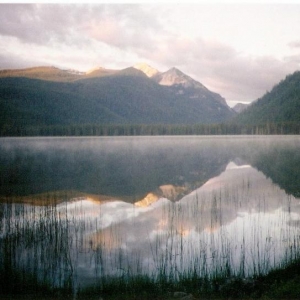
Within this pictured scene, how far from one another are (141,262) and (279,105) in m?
99.4

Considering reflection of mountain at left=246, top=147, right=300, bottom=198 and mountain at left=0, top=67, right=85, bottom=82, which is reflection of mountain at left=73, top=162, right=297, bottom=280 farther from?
mountain at left=0, top=67, right=85, bottom=82

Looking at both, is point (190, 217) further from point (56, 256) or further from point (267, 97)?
point (267, 97)

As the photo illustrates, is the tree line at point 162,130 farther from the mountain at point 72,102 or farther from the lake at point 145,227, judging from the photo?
the lake at point 145,227

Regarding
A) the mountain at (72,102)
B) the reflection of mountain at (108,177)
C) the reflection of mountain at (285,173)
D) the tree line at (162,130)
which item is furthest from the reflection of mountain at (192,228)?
the tree line at (162,130)

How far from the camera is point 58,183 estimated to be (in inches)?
504

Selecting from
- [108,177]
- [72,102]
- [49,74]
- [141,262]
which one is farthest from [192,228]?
[49,74]

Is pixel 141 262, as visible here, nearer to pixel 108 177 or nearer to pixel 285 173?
pixel 108 177

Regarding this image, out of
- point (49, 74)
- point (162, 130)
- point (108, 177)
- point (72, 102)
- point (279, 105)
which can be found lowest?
point (108, 177)

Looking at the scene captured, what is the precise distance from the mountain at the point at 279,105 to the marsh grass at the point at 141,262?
74.8 metres

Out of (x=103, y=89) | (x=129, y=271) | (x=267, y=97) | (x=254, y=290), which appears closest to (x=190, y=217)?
(x=129, y=271)

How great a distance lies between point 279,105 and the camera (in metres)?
96.9

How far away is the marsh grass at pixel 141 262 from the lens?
14.2 ft

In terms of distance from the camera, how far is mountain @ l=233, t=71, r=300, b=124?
83988 mm

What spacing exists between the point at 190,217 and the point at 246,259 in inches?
98.6
